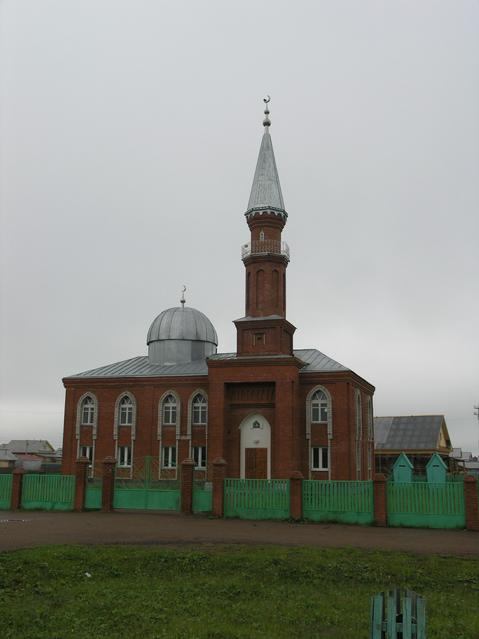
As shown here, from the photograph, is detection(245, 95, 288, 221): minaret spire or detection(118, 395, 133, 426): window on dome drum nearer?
detection(245, 95, 288, 221): minaret spire

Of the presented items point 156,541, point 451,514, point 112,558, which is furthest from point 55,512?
point 451,514

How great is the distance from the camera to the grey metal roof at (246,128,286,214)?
30.6 meters

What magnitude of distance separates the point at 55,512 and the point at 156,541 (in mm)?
8348

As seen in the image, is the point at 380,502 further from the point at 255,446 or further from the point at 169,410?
the point at 169,410

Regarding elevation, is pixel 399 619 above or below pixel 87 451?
below

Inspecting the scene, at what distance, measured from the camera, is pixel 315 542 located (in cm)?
1503

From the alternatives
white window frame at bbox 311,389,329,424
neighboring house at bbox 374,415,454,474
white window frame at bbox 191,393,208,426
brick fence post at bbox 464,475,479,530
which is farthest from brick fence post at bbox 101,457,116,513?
neighboring house at bbox 374,415,454,474

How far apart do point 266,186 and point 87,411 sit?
14.5 metres

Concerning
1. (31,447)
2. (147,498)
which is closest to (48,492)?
(147,498)

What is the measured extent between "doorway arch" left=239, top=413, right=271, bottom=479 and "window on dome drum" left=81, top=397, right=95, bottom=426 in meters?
8.52

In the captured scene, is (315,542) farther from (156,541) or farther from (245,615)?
(245,615)

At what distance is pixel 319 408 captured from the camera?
30.0 m

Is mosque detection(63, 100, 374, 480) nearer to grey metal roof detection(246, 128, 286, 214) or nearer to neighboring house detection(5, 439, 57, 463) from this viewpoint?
grey metal roof detection(246, 128, 286, 214)

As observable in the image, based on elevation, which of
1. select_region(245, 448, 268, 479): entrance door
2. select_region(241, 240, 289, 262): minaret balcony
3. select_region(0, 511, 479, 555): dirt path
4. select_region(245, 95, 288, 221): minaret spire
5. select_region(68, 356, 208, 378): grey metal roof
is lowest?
select_region(0, 511, 479, 555): dirt path
